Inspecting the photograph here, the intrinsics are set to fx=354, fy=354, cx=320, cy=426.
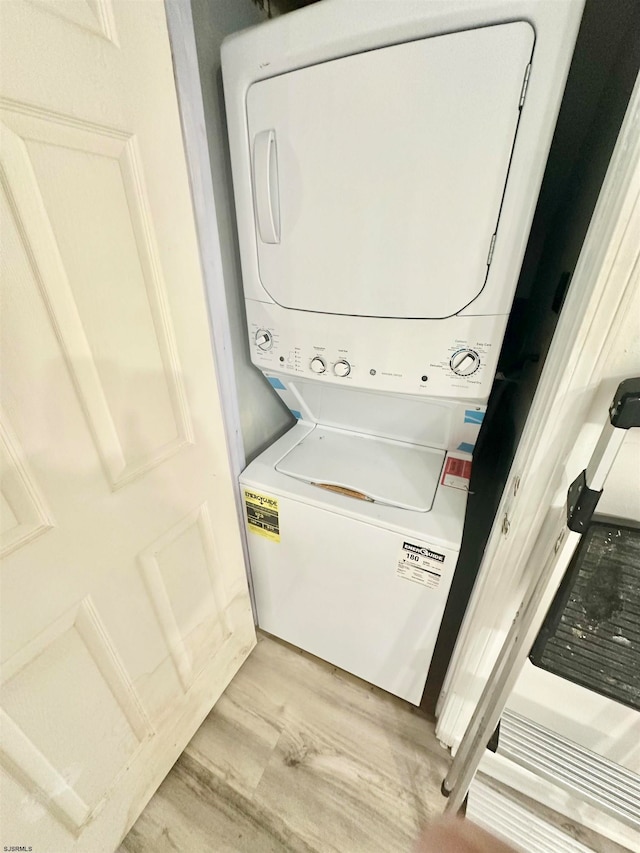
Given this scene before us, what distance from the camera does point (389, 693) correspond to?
4.27 feet

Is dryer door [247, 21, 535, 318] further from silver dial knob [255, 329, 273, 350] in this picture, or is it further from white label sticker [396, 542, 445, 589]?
white label sticker [396, 542, 445, 589]

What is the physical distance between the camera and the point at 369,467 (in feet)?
3.60

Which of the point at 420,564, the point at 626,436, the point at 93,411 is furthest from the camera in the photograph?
the point at 420,564

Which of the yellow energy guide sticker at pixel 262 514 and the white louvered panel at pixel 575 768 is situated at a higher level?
the yellow energy guide sticker at pixel 262 514

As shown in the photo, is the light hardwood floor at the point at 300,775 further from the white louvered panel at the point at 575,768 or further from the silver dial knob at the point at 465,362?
the silver dial knob at the point at 465,362

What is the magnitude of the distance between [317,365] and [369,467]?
0.36 metres

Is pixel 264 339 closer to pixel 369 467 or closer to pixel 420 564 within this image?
pixel 369 467

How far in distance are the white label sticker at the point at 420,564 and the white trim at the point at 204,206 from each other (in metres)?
0.54

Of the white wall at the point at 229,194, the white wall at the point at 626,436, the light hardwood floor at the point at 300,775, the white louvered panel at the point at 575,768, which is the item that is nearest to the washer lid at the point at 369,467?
the white wall at the point at 229,194

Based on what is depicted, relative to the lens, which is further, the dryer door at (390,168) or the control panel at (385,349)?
the control panel at (385,349)

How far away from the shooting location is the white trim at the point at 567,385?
47 centimetres

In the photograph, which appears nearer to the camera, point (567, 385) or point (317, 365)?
point (567, 385)

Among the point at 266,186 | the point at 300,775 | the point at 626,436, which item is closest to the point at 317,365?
the point at 266,186

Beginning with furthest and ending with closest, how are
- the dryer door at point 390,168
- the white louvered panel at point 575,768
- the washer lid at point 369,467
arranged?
the washer lid at point 369,467 < the white louvered panel at point 575,768 < the dryer door at point 390,168
